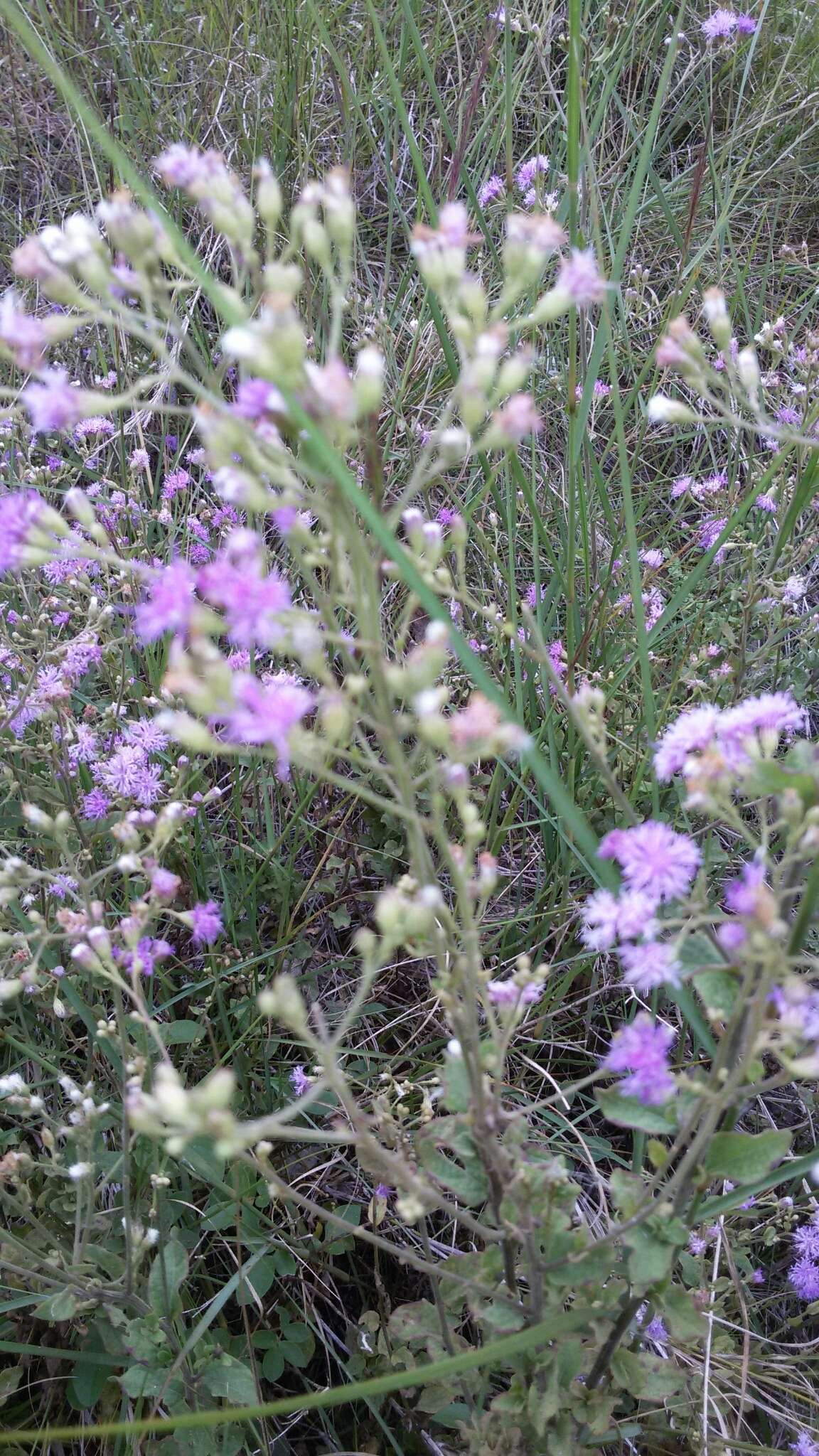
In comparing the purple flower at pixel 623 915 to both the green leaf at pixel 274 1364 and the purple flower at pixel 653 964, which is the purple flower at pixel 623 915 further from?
the green leaf at pixel 274 1364

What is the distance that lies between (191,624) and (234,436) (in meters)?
0.18

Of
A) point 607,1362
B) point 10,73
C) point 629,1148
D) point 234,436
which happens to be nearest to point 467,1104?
point 607,1362

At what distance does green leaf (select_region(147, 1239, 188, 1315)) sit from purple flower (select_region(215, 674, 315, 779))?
99 centimetres

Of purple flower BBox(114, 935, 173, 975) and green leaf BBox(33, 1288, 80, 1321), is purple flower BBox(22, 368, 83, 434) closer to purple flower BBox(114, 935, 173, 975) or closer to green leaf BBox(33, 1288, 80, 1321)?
purple flower BBox(114, 935, 173, 975)

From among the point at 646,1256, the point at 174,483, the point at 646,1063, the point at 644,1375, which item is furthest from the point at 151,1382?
the point at 174,483

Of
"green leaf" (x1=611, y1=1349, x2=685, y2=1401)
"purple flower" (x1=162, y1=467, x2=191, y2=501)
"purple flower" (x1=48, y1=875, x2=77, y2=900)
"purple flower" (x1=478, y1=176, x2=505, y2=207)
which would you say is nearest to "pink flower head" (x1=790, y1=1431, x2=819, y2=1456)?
"green leaf" (x1=611, y1=1349, x2=685, y2=1401)

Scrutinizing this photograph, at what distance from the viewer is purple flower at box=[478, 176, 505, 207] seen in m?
3.50

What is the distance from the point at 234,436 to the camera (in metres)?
0.94

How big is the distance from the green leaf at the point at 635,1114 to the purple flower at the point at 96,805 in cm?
137

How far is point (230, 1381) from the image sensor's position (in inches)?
60.9

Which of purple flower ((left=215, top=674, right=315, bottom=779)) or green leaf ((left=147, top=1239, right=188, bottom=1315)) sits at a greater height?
purple flower ((left=215, top=674, right=315, bottom=779))

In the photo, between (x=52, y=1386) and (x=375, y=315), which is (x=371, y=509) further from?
(x=375, y=315)

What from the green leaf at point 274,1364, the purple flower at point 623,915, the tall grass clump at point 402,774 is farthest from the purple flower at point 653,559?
the green leaf at point 274,1364

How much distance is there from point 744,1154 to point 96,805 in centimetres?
156
